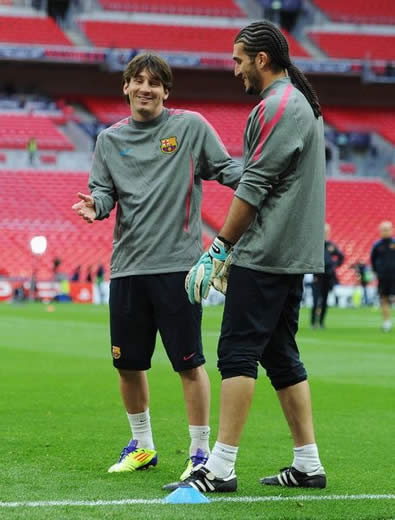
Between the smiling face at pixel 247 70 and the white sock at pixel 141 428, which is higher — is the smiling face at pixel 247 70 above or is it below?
above

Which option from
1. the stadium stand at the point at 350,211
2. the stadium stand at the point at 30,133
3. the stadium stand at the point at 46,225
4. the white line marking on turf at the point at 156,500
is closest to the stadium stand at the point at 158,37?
the stadium stand at the point at 30,133

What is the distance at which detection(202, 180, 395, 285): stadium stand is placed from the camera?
4077 centimetres

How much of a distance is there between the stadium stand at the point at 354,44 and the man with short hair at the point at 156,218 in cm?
4551

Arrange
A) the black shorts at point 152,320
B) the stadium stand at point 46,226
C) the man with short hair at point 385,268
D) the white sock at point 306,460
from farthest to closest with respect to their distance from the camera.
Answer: the stadium stand at point 46,226 < the man with short hair at point 385,268 < the black shorts at point 152,320 < the white sock at point 306,460

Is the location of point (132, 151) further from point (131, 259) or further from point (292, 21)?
point (292, 21)

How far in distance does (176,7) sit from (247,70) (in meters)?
46.7

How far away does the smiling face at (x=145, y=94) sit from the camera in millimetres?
5805

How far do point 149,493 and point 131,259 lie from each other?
4.05 ft

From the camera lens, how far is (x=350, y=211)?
143ft

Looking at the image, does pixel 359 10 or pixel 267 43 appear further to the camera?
pixel 359 10

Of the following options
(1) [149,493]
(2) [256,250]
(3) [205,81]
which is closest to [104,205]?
(2) [256,250]

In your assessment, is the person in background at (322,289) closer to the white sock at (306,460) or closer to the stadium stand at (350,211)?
the white sock at (306,460)

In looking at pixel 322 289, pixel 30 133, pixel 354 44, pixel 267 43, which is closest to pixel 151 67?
pixel 267 43

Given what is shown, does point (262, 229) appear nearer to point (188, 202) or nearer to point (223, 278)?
point (223, 278)
